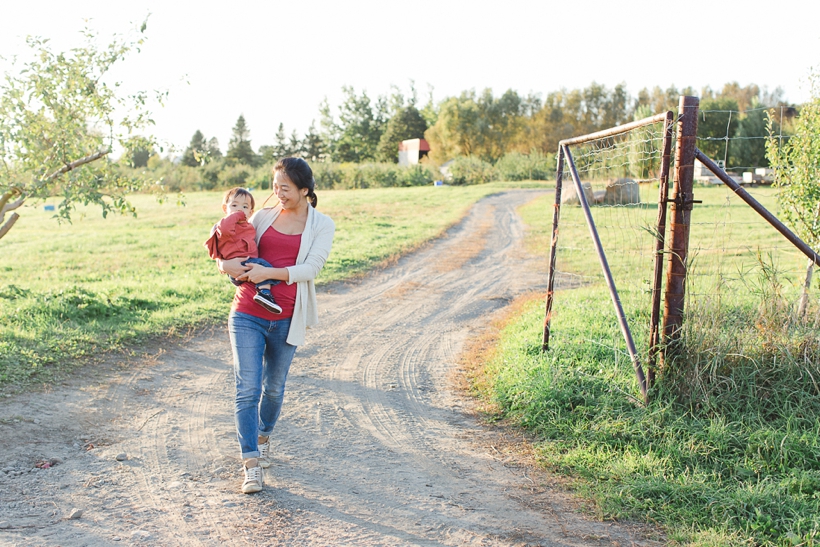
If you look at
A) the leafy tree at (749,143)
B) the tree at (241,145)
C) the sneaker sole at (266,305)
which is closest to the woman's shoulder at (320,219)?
the sneaker sole at (266,305)

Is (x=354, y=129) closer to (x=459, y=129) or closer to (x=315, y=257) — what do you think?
(x=459, y=129)

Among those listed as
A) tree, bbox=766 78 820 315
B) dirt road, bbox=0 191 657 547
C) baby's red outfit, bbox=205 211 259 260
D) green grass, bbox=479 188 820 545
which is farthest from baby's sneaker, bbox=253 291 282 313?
tree, bbox=766 78 820 315

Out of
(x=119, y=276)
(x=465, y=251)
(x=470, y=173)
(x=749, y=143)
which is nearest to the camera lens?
(x=119, y=276)

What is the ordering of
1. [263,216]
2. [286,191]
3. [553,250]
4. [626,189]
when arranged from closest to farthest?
1. [286,191]
2. [263,216]
3. [553,250]
4. [626,189]

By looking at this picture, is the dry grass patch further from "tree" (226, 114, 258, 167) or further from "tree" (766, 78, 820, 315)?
"tree" (226, 114, 258, 167)

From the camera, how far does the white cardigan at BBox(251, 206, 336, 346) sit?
3.99m

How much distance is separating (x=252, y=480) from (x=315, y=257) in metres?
1.43

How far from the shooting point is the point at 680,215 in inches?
177

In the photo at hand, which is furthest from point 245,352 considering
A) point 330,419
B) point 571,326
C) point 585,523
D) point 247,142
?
point 247,142

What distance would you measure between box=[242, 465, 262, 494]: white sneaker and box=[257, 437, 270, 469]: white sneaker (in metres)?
0.28

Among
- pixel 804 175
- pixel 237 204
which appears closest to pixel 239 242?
pixel 237 204

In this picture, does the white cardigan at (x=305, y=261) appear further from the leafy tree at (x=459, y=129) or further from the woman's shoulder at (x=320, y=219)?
the leafy tree at (x=459, y=129)

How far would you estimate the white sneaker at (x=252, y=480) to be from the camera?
12.4 ft

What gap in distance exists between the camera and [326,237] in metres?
4.18
